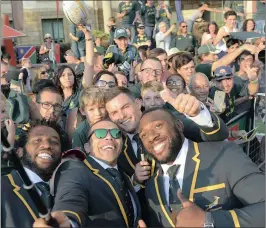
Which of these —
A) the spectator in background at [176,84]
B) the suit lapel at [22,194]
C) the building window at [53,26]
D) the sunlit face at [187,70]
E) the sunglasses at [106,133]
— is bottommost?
the suit lapel at [22,194]

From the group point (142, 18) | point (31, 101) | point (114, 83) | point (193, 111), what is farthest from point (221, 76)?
point (142, 18)

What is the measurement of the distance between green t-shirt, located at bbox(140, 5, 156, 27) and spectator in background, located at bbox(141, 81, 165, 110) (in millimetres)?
8529

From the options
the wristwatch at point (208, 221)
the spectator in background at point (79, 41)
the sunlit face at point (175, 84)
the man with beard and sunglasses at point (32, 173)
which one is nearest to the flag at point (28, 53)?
the spectator in background at point (79, 41)

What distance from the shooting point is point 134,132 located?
3.40 meters

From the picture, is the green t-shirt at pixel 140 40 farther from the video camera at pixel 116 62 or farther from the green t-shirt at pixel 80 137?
the green t-shirt at pixel 80 137

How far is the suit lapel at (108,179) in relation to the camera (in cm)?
259

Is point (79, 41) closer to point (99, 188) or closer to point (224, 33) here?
point (224, 33)

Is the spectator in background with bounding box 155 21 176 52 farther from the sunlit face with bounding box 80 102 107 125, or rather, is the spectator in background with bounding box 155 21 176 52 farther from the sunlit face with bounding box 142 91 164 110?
the sunlit face with bounding box 80 102 107 125

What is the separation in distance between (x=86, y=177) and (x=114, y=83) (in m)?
1.92

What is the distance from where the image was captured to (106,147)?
110 inches

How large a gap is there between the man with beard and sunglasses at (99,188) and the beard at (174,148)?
312mm

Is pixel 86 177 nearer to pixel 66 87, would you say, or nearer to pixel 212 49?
pixel 66 87

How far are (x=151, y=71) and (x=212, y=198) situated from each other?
96.8 inches

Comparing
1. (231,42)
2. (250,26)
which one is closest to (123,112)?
(231,42)
